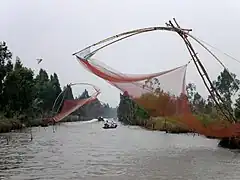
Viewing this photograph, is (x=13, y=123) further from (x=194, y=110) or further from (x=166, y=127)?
(x=194, y=110)

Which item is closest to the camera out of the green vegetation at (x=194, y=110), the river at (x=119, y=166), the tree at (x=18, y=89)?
the river at (x=119, y=166)

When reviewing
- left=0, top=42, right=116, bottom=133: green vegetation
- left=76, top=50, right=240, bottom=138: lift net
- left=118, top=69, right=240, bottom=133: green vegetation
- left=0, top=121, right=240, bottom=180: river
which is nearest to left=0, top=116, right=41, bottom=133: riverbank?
left=0, top=42, right=116, bottom=133: green vegetation

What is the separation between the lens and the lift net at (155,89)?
1927cm

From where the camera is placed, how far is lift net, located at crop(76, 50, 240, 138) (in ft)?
63.2

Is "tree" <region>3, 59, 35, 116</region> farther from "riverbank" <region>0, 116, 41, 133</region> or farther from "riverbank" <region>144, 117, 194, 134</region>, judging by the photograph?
"riverbank" <region>144, 117, 194, 134</region>

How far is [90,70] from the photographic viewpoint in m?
18.9

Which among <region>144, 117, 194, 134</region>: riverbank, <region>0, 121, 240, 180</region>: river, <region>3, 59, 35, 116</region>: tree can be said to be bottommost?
<region>0, 121, 240, 180</region>: river

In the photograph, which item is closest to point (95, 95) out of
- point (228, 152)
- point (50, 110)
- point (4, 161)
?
point (228, 152)

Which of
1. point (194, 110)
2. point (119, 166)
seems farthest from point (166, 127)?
→ point (119, 166)

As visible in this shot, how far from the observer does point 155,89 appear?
21.2 meters

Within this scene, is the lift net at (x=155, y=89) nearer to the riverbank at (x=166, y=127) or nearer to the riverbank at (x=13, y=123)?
the riverbank at (x=166, y=127)

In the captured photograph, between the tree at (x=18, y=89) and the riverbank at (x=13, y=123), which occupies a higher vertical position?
the tree at (x=18, y=89)

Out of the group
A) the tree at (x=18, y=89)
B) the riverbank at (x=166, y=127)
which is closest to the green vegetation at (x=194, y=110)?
the riverbank at (x=166, y=127)

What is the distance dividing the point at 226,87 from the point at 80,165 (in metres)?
57.1
